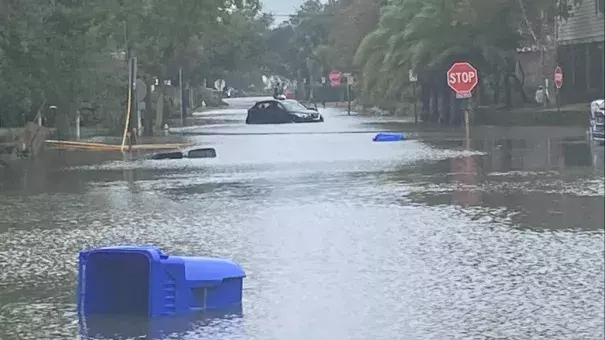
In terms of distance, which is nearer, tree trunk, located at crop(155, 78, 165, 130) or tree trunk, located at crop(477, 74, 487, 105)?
tree trunk, located at crop(477, 74, 487, 105)

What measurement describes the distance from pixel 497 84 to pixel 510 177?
28.6 meters

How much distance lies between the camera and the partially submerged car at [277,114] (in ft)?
173

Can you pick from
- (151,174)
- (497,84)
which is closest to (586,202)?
(151,174)

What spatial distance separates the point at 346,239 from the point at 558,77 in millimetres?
26208

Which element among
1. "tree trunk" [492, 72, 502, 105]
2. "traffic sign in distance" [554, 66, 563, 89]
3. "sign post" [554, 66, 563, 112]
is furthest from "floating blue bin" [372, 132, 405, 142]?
"tree trunk" [492, 72, 502, 105]

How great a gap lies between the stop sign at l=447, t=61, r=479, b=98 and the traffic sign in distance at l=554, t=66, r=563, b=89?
425 cm

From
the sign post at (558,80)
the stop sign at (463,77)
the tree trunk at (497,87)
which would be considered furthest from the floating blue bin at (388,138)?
the tree trunk at (497,87)

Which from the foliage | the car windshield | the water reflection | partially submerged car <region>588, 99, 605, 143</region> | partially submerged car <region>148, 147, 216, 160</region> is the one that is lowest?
the water reflection

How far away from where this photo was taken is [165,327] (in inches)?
328

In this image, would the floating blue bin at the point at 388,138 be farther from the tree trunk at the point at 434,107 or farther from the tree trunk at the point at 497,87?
the tree trunk at the point at 434,107

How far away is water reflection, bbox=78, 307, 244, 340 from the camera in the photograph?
809cm

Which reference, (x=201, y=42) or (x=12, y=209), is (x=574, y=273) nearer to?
(x=12, y=209)

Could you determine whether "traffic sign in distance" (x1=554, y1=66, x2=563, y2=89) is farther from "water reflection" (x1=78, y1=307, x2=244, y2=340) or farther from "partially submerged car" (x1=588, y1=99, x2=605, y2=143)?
"water reflection" (x1=78, y1=307, x2=244, y2=340)

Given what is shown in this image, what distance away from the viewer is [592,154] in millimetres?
23078
